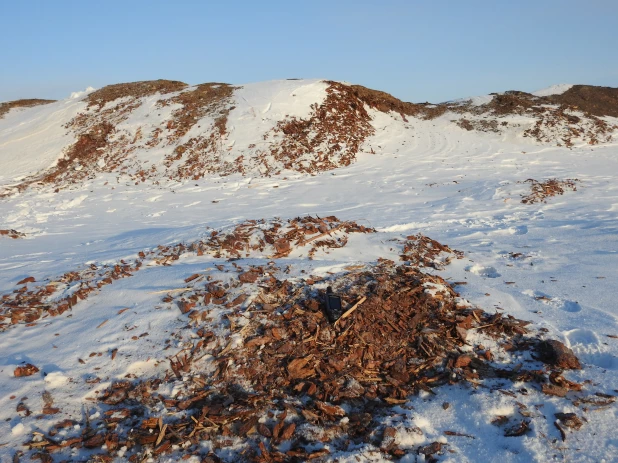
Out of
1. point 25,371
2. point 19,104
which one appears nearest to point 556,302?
point 25,371

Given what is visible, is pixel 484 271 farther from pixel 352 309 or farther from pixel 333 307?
pixel 333 307

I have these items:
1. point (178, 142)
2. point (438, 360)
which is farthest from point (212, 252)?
point (178, 142)

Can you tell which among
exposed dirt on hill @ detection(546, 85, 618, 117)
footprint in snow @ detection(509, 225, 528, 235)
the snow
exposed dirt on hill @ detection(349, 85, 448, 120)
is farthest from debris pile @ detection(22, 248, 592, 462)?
the snow

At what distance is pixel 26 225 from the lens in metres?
9.20

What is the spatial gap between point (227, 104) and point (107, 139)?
16.4ft

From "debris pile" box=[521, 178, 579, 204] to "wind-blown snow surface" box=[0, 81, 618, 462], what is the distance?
0.23 meters

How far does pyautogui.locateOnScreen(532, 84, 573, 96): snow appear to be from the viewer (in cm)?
2038

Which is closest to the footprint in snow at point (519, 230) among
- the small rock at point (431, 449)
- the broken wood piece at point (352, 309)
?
the broken wood piece at point (352, 309)

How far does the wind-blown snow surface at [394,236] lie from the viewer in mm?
2840

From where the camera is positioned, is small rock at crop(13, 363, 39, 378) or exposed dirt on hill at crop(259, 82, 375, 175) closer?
small rock at crop(13, 363, 39, 378)

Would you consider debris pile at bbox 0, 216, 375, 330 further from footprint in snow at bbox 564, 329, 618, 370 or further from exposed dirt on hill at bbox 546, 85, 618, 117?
exposed dirt on hill at bbox 546, 85, 618, 117

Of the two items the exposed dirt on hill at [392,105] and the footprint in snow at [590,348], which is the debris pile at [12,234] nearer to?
the footprint in snow at [590,348]

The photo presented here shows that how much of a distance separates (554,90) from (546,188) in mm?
14975

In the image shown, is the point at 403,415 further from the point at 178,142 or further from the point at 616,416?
the point at 178,142
